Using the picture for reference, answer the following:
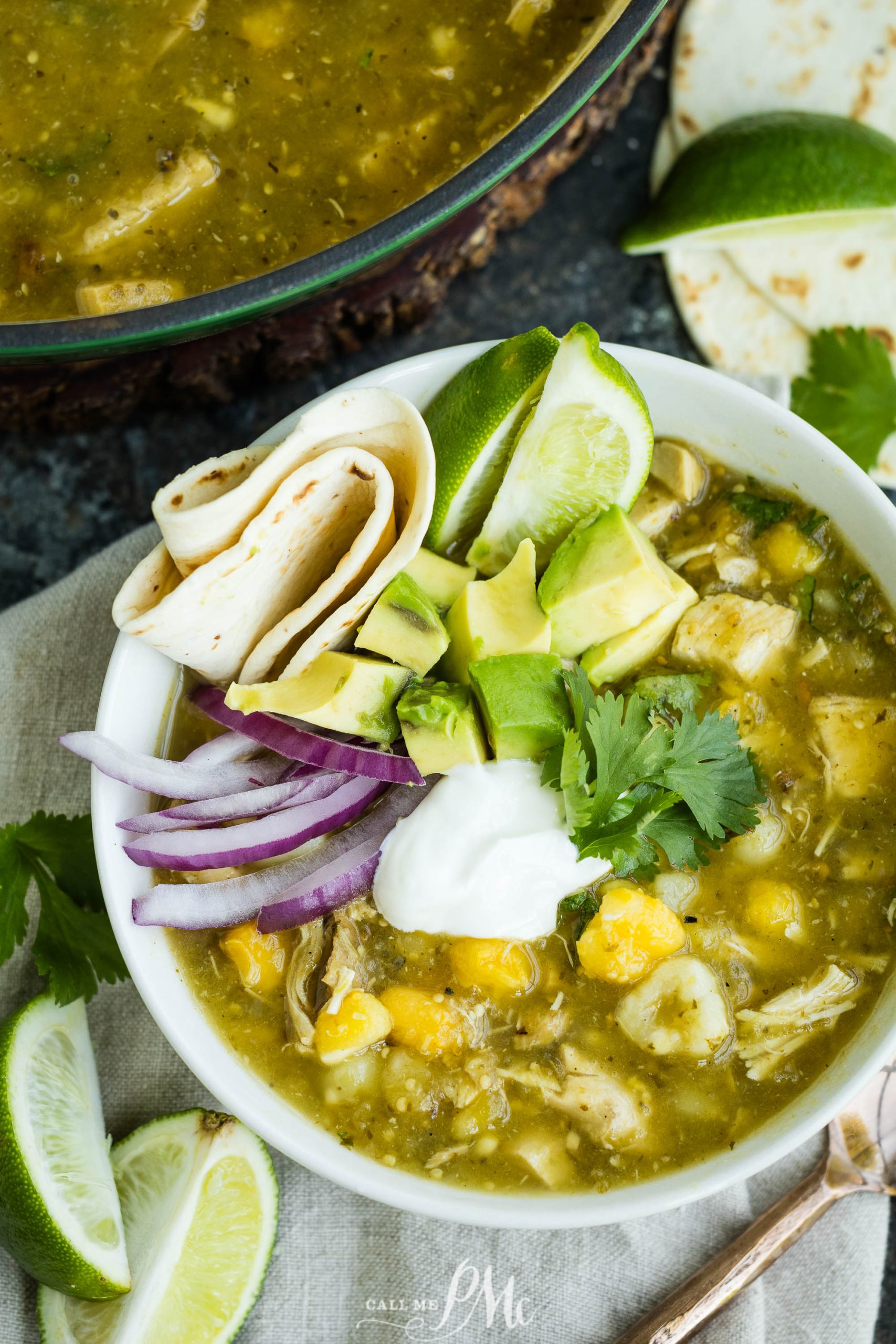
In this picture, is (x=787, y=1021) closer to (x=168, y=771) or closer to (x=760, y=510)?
(x=760, y=510)

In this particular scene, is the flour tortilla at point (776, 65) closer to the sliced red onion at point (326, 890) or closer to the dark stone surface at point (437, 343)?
the dark stone surface at point (437, 343)

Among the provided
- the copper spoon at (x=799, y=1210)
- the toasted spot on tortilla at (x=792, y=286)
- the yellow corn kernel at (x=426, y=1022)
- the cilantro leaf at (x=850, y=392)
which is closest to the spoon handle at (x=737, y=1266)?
the copper spoon at (x=799, y=1210)

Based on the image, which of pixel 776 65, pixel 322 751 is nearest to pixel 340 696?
pixel 322 751

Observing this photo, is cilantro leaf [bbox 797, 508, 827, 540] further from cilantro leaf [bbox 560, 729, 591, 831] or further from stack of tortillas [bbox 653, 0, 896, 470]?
stack of tortillas [bbox 653, 0, 896, 470]

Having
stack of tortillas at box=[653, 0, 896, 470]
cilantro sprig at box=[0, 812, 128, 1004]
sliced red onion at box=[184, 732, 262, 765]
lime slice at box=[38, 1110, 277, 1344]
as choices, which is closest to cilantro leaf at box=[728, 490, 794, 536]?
stack of tortillas at box=[653, 0, 896, 470]

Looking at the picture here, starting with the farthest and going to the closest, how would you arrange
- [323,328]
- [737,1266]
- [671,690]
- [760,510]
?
[323,328], [737,1266], [760,510], [671,690]

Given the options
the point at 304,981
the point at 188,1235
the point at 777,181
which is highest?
the point at 777,181

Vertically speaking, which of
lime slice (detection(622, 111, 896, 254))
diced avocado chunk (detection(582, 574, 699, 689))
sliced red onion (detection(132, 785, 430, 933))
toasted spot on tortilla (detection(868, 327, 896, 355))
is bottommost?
sliced red onion (detection(132, 785, 430, 933))
